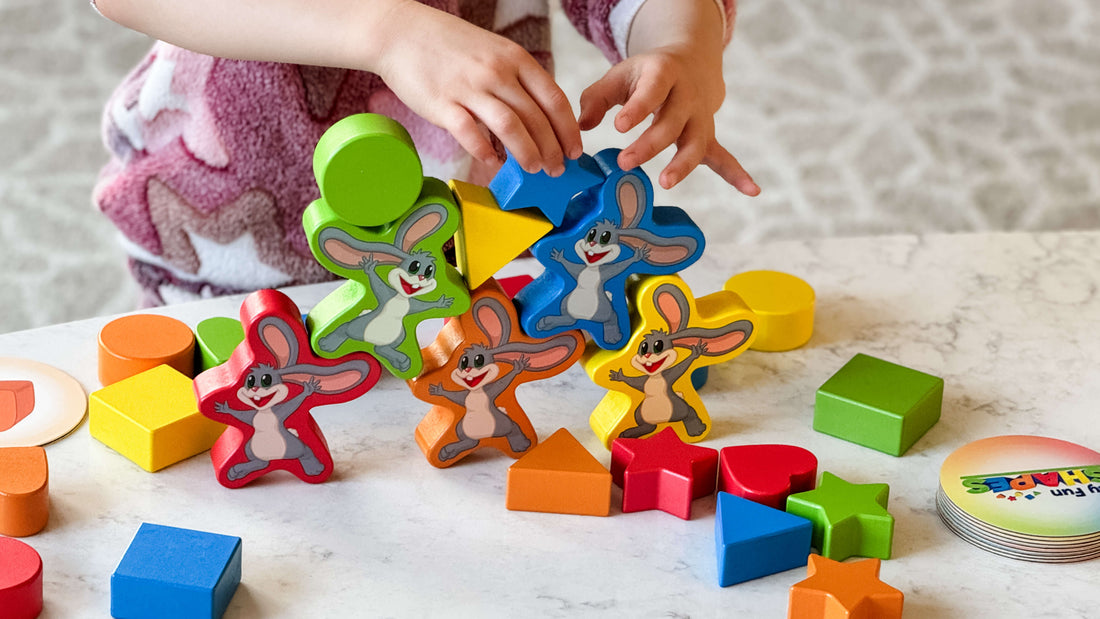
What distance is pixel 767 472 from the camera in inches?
30.4

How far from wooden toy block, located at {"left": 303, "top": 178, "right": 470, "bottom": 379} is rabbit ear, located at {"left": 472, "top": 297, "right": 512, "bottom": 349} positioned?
0.01 meters

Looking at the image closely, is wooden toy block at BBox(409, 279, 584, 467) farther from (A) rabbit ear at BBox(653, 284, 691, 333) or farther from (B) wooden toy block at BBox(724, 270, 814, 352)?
(B) wooden toy block at BBox(724, 270, 814, 352)

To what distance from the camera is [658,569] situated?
0.72 meters

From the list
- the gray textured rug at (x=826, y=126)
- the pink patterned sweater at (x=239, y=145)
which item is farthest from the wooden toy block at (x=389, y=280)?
the gray textured rug at (x=826, y=126)

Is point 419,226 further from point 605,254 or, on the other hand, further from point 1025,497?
point 1025,497

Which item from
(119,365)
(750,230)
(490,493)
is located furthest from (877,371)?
(750,230)

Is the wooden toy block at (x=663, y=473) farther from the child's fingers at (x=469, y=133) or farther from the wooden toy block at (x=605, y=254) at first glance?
the child's fingers at (x=469, y=133)

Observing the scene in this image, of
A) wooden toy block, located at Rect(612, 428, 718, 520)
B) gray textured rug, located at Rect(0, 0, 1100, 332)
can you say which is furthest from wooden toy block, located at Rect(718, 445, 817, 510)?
gray textured rug, located at Rect(0, 0, 1100, 332)

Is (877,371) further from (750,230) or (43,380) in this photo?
(750,230)

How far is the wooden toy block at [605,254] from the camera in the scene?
781mm

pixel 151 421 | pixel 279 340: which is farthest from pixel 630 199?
pixel 151 421

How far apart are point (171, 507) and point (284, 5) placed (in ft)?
1.12

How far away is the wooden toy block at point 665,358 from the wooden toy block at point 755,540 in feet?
0.41

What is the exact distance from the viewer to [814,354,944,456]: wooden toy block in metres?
0.83
